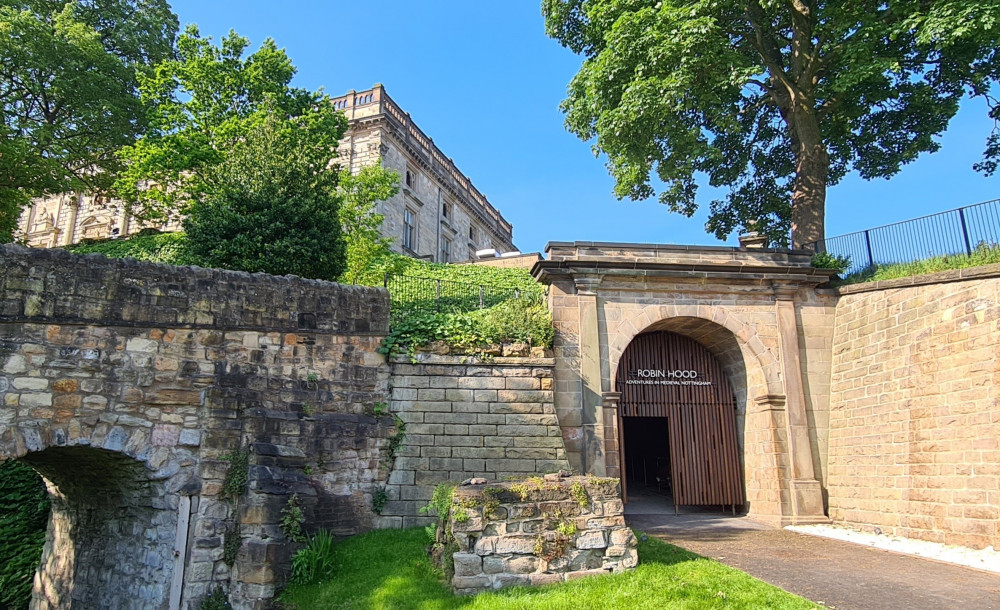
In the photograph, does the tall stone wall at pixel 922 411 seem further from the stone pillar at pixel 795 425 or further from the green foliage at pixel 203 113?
the green foliage at pixel 203 113

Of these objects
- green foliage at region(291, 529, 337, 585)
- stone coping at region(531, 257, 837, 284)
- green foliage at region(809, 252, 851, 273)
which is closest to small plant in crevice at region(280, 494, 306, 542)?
green foliage at region(291, 529, 337, 585)

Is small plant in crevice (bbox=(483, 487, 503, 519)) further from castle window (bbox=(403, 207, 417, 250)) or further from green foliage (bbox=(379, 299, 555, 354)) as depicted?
castle window (bbox=(403, 207, 417, 250))

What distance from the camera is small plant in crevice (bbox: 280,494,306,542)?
8.13 metres

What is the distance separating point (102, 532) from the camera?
373 inches

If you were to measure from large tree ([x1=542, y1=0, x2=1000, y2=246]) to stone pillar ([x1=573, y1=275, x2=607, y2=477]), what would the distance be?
16.2 feet

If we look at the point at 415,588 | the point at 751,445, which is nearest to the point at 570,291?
the point at 751,445

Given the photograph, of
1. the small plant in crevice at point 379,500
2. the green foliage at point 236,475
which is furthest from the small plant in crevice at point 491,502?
the green foliage at point 236,475

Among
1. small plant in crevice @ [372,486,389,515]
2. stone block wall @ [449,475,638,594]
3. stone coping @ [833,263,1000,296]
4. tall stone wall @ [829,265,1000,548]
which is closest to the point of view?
stone block wall @ [449,475,638,594]

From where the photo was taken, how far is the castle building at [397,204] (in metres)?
26.4

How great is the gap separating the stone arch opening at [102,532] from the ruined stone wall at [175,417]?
3 cm

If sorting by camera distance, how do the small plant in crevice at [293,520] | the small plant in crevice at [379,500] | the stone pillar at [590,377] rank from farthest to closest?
the stone pillar at [590,377], the small plant in crevice at [379,500], the small plant in crevice at [293,520]

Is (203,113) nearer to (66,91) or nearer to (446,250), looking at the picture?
(66,91)

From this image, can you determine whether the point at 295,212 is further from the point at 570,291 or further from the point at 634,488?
the point at 634,488

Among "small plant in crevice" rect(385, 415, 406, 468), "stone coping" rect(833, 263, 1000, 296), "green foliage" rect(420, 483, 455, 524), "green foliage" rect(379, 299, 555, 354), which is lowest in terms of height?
"green foliage" rect(420, 483, 455, 524)
